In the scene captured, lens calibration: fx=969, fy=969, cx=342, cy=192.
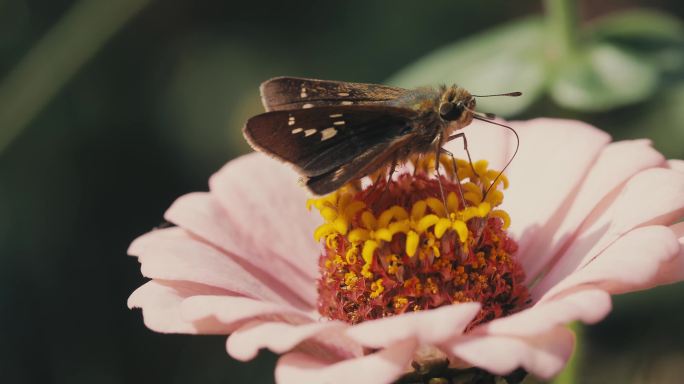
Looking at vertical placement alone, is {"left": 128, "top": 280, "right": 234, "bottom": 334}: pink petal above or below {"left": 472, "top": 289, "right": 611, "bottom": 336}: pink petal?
above

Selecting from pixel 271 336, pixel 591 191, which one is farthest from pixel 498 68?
pixel 271 336

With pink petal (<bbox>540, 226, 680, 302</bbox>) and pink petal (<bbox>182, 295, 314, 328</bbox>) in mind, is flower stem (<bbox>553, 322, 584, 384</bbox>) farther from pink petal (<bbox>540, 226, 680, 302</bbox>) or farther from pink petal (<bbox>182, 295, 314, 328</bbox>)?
pink petal (<bbox>182, 295, 314, 328</bbox>)

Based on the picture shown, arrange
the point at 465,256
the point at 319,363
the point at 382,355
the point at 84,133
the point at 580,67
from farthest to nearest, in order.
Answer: the point at 84,133 → the point at 580,67 → the point at 465,256 → the point at 319,363 → the point at 382,355

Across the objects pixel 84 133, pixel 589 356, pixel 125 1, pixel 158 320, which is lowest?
pixel 589 356

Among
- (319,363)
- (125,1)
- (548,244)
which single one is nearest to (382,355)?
(319,363)

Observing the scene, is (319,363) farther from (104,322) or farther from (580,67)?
(104,322)

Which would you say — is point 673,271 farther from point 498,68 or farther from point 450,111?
point 498,68

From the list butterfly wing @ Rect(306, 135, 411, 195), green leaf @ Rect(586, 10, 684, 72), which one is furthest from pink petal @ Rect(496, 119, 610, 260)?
green leaf @ Rect(586, 10, 684, 72)
